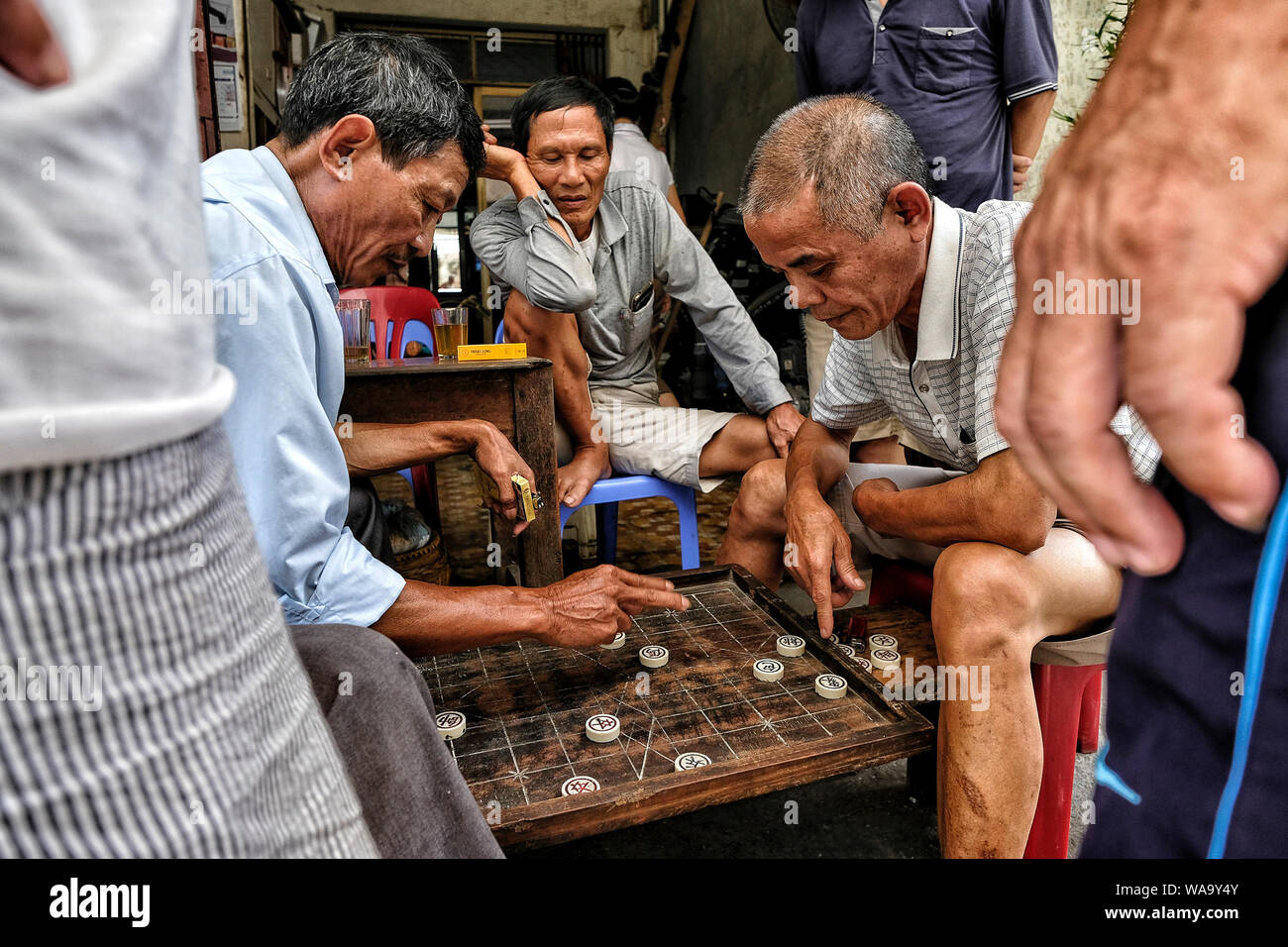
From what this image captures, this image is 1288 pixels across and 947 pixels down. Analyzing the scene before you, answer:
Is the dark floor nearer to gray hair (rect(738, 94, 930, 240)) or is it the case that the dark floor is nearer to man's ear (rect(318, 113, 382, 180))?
gray hair (rect(738, 94, 930, 240))

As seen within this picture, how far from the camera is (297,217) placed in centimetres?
154

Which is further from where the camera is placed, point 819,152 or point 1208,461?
point 819,152

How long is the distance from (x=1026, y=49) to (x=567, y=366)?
191cm

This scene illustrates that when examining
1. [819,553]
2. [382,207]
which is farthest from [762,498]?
[382,207]

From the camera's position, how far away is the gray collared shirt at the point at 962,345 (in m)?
1.70

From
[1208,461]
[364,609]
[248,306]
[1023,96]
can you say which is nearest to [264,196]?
[248,306]

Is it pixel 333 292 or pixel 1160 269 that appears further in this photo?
pixel 333 292

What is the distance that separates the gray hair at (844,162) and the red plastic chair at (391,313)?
2.24m

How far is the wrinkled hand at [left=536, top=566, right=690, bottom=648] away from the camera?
5.34 feet

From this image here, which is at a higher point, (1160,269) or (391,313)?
(1160,269)

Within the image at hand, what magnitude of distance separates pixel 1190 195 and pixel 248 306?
1289 millimetres

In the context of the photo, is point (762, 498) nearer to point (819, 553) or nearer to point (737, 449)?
point (819, 553)
